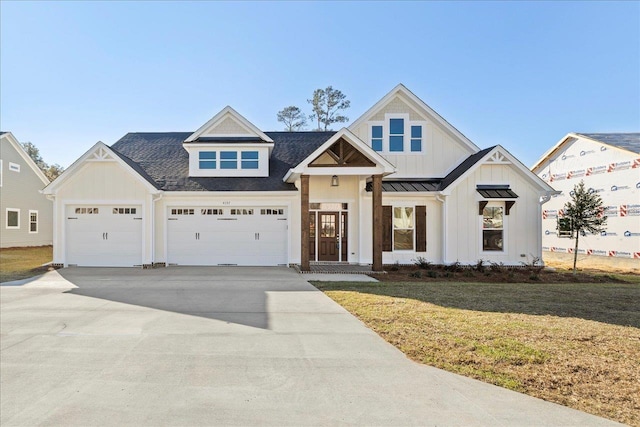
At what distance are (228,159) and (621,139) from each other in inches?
855

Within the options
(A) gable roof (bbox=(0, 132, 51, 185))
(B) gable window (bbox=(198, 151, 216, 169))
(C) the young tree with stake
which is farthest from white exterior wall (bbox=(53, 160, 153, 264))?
(C) the young tree with stake

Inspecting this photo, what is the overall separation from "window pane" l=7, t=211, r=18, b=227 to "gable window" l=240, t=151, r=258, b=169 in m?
18.2

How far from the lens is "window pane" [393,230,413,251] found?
1500 cm

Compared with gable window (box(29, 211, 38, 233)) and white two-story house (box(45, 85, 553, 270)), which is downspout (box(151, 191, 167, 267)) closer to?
white two-story house (box(45, 85, 553, 270))

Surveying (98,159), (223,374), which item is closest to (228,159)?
(98,159)

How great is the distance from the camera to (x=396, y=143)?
15.8 meters

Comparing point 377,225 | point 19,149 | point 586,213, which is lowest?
point 377,225

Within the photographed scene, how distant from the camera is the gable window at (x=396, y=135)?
15.8m

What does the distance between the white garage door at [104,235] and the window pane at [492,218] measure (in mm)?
14249

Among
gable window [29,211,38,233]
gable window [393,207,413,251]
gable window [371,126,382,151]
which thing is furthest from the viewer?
gable window [29,211,38,233]

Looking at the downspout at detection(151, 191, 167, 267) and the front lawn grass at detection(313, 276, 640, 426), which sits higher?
the downspout at detection(151, 191, 167, 267)

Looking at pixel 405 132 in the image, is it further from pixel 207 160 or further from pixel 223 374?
pixel 223 374

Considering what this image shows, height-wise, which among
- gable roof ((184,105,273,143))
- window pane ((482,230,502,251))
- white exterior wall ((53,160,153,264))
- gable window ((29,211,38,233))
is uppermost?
gable roof ((184,105,273,143))

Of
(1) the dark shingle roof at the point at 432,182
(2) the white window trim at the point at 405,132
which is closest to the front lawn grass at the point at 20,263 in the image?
(1) the dark shingle roof at the point at 432,182
